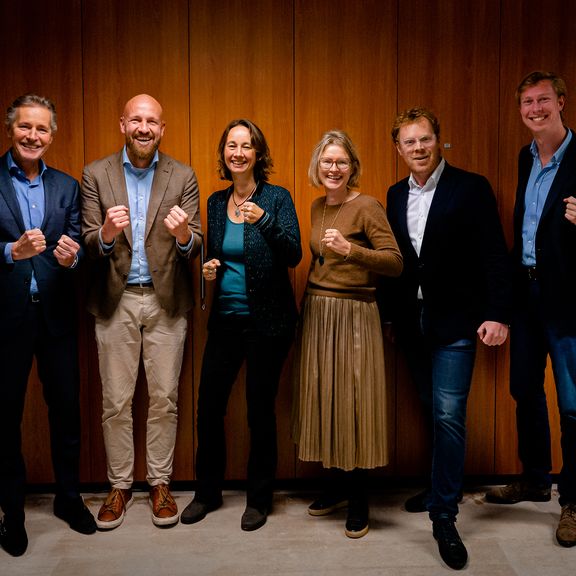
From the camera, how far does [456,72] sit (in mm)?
3480

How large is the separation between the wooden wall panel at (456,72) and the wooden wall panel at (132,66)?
46.9 inches

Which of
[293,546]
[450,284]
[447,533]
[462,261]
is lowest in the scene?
[293,546]


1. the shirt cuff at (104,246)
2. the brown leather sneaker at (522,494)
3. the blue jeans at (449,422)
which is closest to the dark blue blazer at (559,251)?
the blue jeans at (449,422)

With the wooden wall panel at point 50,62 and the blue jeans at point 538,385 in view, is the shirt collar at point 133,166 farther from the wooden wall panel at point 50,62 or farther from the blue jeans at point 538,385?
the blue jeans at point 538,385

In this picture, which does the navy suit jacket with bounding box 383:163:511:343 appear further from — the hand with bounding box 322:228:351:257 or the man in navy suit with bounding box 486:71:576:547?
the hand with bounding box 322:228:351:257

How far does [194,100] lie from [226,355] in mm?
1395

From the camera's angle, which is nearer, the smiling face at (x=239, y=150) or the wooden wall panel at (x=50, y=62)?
the smiling face at (x=239, y=150)

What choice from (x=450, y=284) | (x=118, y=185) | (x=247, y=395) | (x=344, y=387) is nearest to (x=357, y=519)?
(x=344, y=387)

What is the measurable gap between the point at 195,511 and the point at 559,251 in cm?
211

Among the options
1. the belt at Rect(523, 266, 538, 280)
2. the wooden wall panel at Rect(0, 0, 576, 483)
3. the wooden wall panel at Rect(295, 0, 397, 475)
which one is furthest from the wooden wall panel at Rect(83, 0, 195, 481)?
the belt at Rect(523, 266, 538, 280)

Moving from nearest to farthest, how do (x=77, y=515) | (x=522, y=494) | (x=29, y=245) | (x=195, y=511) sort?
(x=29, y=245) < (x=77, y=515) < (x=195, y=511) < (x=522, y=494)

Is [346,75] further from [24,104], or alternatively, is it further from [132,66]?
[24,104]

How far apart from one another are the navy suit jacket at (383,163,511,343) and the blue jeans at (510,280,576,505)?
25 centimetres

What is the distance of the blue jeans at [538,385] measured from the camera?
285 centimetres
